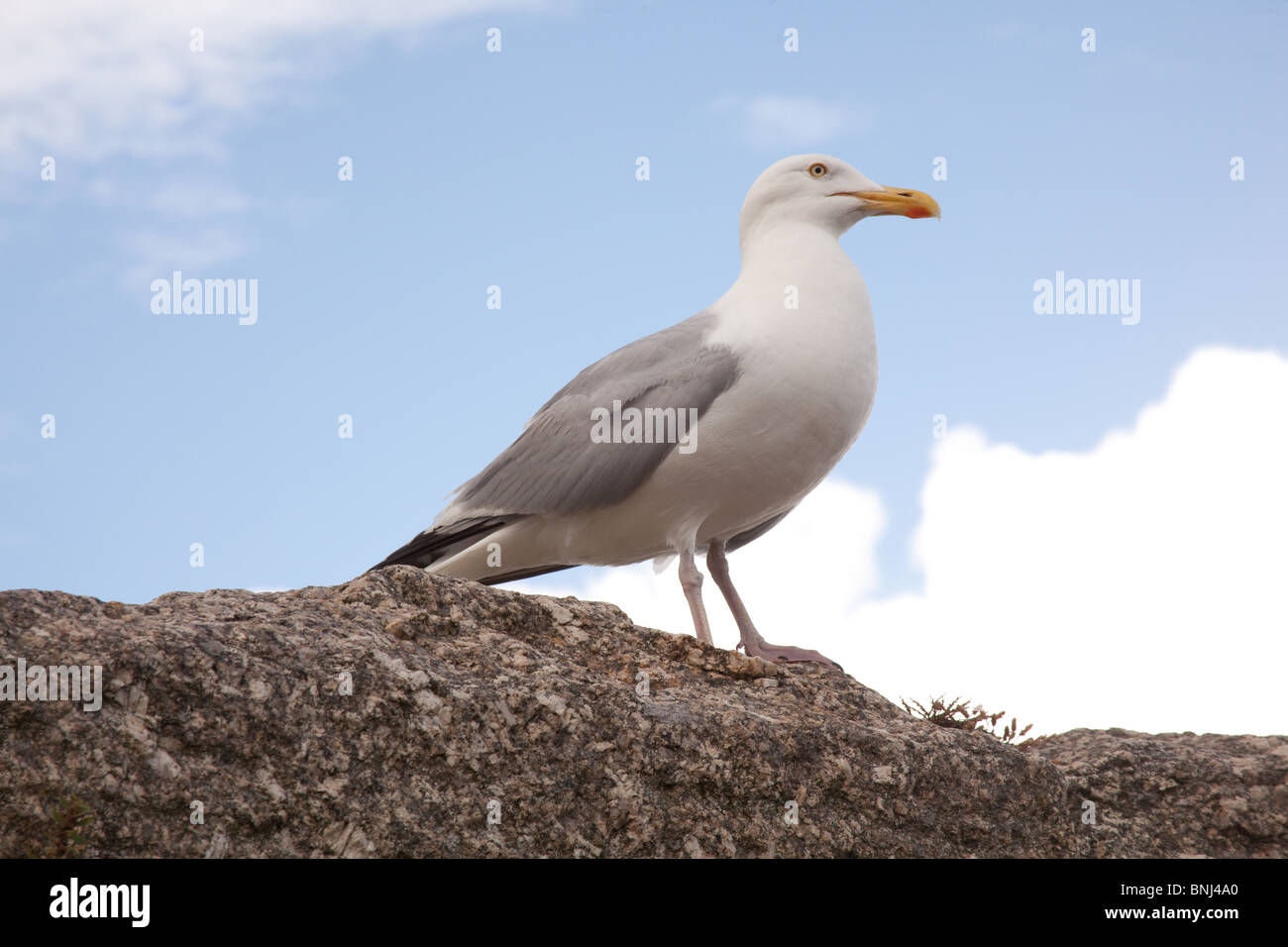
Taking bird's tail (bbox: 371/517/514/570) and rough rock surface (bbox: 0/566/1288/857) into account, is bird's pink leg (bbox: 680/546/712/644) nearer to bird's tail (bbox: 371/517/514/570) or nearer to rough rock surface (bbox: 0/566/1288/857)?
bird's tail (bbox: 371/517/514/570)

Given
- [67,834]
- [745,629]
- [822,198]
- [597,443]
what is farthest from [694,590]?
[67,834]

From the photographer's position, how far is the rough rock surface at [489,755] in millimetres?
3916

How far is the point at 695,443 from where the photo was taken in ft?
23.2

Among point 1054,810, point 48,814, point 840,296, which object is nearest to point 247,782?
point 48,814

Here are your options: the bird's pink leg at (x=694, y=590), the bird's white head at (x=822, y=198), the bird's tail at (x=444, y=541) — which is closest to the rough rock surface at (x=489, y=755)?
the bird's pink leg at (x=694, y=590)

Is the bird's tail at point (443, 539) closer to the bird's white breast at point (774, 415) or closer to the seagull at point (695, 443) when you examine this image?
the seagull at point (695, 443)

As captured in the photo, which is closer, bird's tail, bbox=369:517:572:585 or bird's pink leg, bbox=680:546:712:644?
bird's pink leg, bbox=680:546:712:644

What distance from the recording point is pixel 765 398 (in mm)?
7023

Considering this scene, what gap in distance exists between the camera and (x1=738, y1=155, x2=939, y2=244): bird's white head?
8281mm

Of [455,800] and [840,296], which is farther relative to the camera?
[840,296]

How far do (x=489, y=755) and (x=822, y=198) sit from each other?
16.9 ft

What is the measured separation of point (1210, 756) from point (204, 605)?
4.44 m

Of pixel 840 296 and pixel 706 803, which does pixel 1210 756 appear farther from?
pixel 840 296

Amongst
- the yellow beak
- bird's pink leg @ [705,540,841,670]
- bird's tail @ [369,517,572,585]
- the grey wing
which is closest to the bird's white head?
the yellow beak
